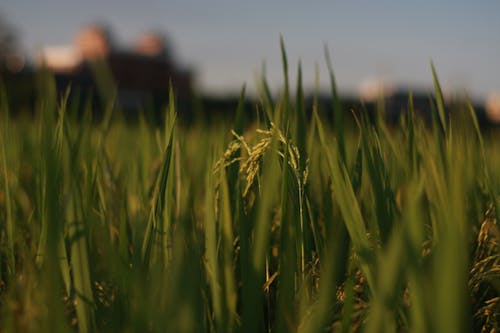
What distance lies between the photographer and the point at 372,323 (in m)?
0.29

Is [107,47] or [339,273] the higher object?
[107,47]

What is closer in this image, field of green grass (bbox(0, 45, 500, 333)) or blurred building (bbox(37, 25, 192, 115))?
field of green grass (bbox(0, 45, 500, 333))

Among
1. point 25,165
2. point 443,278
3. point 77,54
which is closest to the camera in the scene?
point 443,278

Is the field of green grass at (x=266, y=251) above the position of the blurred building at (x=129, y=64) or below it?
below

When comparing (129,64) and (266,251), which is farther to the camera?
(129,64)

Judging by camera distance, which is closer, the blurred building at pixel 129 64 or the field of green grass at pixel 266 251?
the field of green grass at pixel 266 251

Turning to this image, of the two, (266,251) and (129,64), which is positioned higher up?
(129,64)

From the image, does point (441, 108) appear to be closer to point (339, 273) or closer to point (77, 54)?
point (339, 273)

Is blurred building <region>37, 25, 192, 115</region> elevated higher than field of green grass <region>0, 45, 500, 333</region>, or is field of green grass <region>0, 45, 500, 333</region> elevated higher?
blurred building <region>37, 25, 192, 115</region>

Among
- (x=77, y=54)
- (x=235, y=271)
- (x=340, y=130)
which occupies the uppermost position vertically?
(x=77, y=54)

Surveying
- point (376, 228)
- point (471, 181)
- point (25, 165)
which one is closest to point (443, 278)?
point (376, 228)

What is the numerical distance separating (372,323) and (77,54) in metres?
32.6

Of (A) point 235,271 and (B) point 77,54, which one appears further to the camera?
(B) point 77,54

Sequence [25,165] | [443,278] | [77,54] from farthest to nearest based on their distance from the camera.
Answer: [77,54], [25,165], [443,278]
